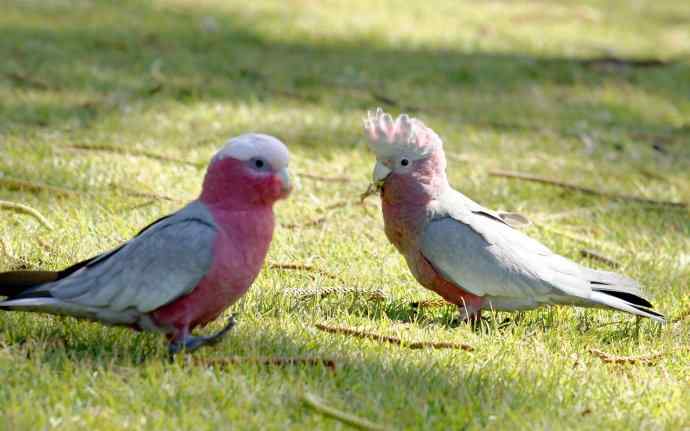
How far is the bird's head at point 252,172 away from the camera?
Result: 9.26 ft

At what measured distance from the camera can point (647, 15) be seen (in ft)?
34.0

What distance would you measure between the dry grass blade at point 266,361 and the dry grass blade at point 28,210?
1.42 meters

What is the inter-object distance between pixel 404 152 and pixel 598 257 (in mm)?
1318

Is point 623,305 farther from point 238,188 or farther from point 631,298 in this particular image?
point 238,188

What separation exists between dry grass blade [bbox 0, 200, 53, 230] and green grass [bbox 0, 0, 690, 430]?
4 centimetres

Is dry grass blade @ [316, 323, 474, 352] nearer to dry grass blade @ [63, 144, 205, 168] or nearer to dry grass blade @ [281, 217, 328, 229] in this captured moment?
dry grass blade @ [281, 217, 328, 229]

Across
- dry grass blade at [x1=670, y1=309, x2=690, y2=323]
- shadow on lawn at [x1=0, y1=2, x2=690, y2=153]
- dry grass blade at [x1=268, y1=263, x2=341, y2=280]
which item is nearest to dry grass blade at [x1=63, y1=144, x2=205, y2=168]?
shadow on lawn at [x1=0, y1=2, x2=690, y2=153]

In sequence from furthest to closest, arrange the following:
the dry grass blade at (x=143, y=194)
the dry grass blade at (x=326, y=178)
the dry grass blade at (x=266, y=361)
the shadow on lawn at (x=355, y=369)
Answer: the dry grass blade at (x=326, y=178)
the dry grass blade at (x=143, y=194)
the dry grass blade at (x=266, y=361)
the shadow on lawn at (x=355, y=369)

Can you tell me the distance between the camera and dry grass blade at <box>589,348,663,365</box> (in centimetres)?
311

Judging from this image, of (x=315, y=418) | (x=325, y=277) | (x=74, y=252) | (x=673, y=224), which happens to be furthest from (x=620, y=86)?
(x=315, y=418)

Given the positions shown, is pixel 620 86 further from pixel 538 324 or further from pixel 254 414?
pixel 254 414

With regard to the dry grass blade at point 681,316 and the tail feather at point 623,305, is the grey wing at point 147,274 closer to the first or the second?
the tail feather at point 623,305

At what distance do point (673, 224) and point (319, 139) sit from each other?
6.40 feet

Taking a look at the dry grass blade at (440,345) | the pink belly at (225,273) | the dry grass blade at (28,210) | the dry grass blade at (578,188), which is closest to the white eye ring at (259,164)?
the pink belly at (225,273)
